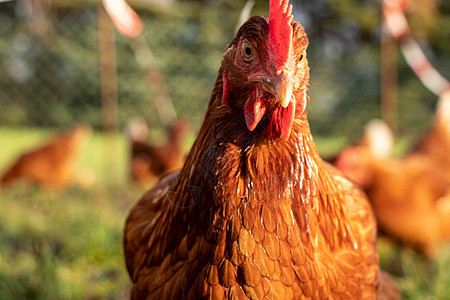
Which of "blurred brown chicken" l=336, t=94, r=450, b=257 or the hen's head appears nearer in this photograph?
the hen's head

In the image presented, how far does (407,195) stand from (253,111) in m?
2.46

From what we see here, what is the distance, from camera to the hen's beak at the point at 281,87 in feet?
2.97

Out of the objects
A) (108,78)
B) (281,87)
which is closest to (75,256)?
(281,87)

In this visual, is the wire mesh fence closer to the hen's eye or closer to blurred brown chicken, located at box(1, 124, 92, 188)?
blurred brown chicken, located at box(1, 124, 92, 188)

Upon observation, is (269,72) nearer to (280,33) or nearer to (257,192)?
(280,33)

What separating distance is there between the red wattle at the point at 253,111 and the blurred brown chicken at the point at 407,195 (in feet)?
7.26

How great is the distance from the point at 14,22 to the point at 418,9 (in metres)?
11.3

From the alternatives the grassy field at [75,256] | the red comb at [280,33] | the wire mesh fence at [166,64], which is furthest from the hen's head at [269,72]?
the wire mesh fence at [166,64]

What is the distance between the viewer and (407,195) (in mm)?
2986

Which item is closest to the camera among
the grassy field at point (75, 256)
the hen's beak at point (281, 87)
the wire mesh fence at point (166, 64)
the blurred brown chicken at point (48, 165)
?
the hen's beak at point (281, 87)

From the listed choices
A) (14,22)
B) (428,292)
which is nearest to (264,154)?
(428,292)

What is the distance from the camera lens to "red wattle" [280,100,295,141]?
3.22 feet

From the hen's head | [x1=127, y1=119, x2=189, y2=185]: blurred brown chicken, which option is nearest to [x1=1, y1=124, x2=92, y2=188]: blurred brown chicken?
[x1=127, y1=119, x2=189, y2=185]: blurred brown chicken

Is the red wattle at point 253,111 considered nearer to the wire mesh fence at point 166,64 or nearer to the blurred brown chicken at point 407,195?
the blurred brown chicken at point 407,195
